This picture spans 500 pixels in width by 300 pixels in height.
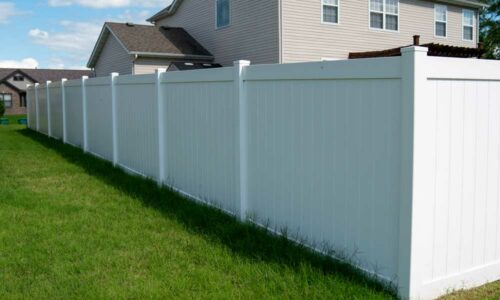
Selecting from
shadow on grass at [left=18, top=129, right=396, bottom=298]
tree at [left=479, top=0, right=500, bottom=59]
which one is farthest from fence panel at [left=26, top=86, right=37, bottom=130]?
tree at [left=479, top=0, right=500, bottom=59]

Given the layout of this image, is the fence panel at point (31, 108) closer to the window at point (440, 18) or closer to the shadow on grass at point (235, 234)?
the shadow on grass at point (235, 234)

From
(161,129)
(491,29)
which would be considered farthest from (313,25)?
(491,29)

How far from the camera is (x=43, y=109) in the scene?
1861 cm

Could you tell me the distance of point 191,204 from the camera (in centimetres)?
671

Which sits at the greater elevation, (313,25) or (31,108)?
(313,25)

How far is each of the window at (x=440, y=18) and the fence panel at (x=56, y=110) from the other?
53.9 ft

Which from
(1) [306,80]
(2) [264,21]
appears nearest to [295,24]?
(2) [264,21]

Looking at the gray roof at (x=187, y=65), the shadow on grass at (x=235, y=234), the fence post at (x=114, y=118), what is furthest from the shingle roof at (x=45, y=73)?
the shadow on grass at (x=235, y=234)

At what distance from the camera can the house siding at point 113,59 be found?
2297 centimetres

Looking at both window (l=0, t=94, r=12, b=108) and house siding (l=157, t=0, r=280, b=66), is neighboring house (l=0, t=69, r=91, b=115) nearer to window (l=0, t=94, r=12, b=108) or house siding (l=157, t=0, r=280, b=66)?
window (l=0, t=94, r=12, b=108)

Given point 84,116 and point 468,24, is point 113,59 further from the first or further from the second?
point 468,24

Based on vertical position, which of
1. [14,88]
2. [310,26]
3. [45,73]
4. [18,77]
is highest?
[45,73]

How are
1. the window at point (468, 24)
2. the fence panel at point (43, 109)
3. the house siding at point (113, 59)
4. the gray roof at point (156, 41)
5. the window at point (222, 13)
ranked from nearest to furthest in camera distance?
the fence panel at point (43, 109) < the window at point (222, 13) < the gray roof at point (156, 41) < the house siding at point (113, 59) < the window at point (468, 24)

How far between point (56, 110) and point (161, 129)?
9.51 metres
